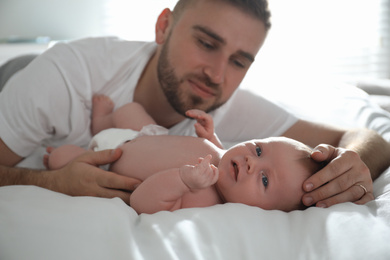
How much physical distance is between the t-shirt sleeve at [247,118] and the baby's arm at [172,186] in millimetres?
828

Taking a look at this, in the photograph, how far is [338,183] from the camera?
3.18 feet

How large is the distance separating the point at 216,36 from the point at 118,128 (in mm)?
547

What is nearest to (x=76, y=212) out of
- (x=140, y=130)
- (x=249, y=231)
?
(x=249, y=231)

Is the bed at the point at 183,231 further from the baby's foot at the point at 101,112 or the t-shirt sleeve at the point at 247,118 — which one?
the t-shirt sleeve at the point at 247,118

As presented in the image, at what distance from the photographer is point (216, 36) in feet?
5.13

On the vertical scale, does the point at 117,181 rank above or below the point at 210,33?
below

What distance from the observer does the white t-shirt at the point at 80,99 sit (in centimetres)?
138

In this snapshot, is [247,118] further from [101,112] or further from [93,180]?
[93,180]

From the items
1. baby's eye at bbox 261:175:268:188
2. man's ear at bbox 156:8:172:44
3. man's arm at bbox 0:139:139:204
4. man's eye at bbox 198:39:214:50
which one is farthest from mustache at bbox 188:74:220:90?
baby's eye at bbox 261:175:268:188

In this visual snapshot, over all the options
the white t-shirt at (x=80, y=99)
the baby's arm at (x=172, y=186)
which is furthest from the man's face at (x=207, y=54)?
the baby's arm at (x=172, y=186)

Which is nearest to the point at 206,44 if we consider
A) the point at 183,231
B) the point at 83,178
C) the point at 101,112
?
the point at 101,112

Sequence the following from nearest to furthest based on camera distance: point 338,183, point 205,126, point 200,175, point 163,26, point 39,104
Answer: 1. point 200,175
2. point 338,183
3. point 205,126
4. point 39,104
5. point 163,26

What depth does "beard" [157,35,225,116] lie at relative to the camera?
166cm

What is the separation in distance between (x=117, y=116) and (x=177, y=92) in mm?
316
